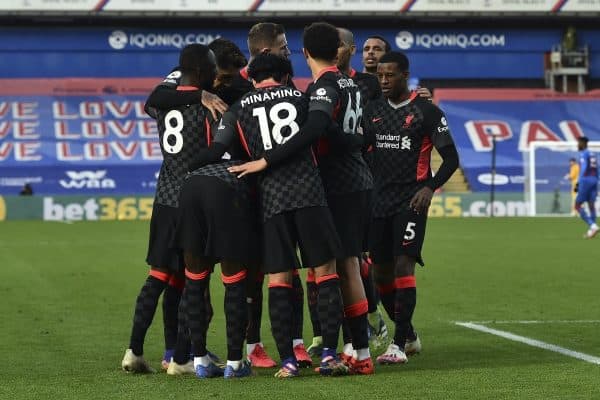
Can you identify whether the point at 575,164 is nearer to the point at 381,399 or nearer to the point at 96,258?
the point at 96,258

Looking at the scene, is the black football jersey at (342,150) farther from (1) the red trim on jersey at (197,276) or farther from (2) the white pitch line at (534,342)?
(2) the white pitch line at (534,342)

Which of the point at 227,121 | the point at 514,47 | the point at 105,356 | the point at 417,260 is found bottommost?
the point at 105,356

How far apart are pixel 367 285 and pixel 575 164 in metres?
31.3

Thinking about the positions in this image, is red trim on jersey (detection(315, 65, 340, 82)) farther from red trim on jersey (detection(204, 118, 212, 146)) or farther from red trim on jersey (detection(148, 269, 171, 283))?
red trim on jersey (detection(148, 269, 171, 283))

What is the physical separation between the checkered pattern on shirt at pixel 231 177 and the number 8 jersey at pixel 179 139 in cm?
17

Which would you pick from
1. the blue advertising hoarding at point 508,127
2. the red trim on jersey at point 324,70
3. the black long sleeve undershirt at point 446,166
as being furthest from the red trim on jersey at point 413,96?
the blue advertising hoarding at point 508,127

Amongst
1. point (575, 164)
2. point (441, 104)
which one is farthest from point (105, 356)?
point (441, 104)

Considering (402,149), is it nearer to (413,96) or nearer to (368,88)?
(413,96)

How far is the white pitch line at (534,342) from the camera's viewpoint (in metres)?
8.47

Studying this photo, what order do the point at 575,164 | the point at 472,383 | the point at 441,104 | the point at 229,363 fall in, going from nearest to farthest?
the point at 472,383 < the point at 229,363 < the point at 575,164 < the point at 441,104

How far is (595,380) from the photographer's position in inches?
288

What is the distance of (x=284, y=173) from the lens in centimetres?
773

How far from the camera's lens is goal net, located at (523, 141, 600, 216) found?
39.9 m

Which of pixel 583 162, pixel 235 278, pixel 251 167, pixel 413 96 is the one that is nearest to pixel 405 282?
pixel 413 96
